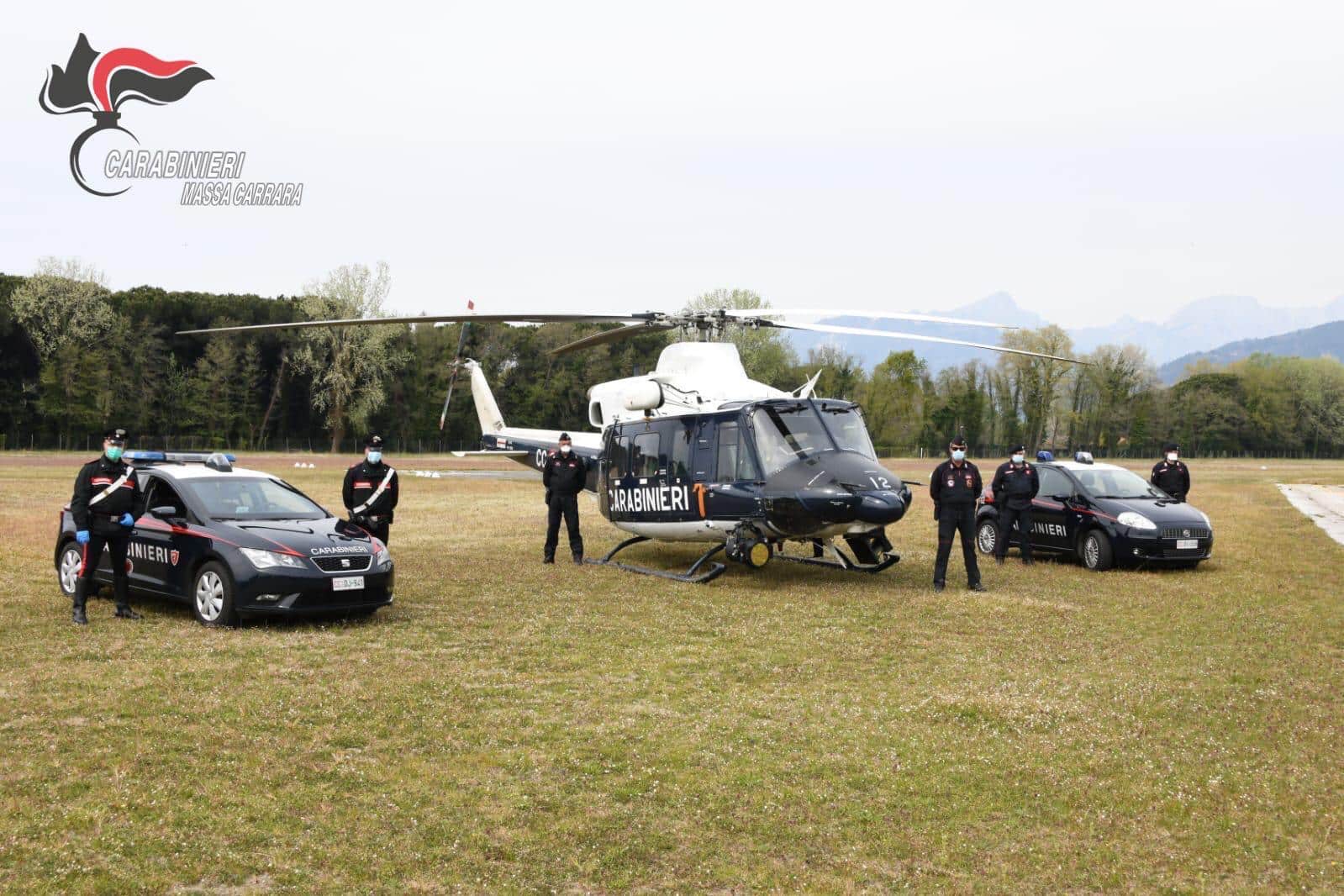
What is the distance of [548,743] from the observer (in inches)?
262

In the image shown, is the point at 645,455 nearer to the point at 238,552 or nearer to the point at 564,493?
the point at 564,493

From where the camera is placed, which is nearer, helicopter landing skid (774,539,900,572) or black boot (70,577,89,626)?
black boot (70,577,89,626)

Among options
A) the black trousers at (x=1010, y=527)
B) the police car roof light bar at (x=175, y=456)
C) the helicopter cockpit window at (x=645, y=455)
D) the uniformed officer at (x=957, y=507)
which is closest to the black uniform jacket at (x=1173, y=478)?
the black trousers at (x=1010, y=527)

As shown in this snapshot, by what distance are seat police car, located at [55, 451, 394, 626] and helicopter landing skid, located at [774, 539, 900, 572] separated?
6029 mm

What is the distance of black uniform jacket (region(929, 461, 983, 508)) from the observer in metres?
13.3

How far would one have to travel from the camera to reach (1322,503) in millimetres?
32250

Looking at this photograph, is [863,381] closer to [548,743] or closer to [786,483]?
[786,483]

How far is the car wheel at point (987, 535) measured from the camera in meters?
17.7

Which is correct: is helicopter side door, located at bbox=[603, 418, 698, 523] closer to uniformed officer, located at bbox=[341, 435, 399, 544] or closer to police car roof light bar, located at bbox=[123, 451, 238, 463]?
uniformed officer, located at bbox=[341, 435, 399, 544]

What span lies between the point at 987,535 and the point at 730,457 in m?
6.14

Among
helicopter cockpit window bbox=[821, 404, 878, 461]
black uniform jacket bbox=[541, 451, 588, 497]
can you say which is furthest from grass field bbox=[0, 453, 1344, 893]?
black uniform jacket bbox=[541, 451, 588, 497]

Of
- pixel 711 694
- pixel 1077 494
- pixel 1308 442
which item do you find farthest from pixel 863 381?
pixel 711 694

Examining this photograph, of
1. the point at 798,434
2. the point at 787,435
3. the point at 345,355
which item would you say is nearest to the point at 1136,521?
the point at 798,434

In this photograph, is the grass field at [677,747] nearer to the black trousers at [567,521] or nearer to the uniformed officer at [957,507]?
the uniformed officer at [957,507]
